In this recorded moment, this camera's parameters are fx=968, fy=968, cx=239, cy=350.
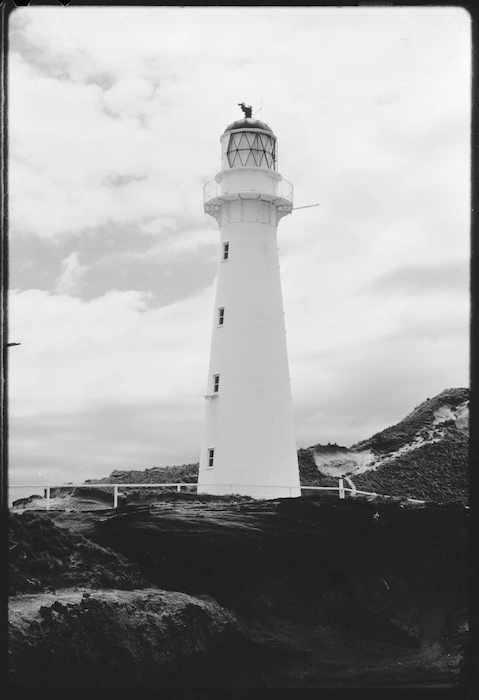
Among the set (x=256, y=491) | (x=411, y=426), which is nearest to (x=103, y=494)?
(x=256, y=491)

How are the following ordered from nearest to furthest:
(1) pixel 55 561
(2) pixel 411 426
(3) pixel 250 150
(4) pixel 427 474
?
(1) pixel 55 561
(3) pixel 250 150
(4) pixel 427 474
(2) pixel 411 426

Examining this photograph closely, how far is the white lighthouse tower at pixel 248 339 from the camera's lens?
29.6 metres

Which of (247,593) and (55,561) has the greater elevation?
(55,561)

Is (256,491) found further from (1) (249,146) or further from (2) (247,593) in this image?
(1) (249,146)

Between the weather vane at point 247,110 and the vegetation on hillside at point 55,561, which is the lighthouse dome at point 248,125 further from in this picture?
the vegetation on hillside at point 55,561

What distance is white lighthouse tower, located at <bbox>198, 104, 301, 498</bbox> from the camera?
29625 mm

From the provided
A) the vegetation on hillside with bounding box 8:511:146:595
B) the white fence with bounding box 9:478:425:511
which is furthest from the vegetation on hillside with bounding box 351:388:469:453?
the vegetation on hillside with bounding box 8:511:146:595

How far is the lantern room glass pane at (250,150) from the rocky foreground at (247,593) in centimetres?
→ 1086

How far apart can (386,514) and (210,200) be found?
11514mm

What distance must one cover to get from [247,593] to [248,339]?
8643 millimetres

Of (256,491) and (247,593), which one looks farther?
(256,491)

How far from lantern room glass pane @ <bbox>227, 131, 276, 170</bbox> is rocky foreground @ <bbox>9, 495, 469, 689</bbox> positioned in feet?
35.6

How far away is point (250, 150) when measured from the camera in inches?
1228

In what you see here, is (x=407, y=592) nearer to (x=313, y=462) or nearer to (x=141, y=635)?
(x=141, y=635)
